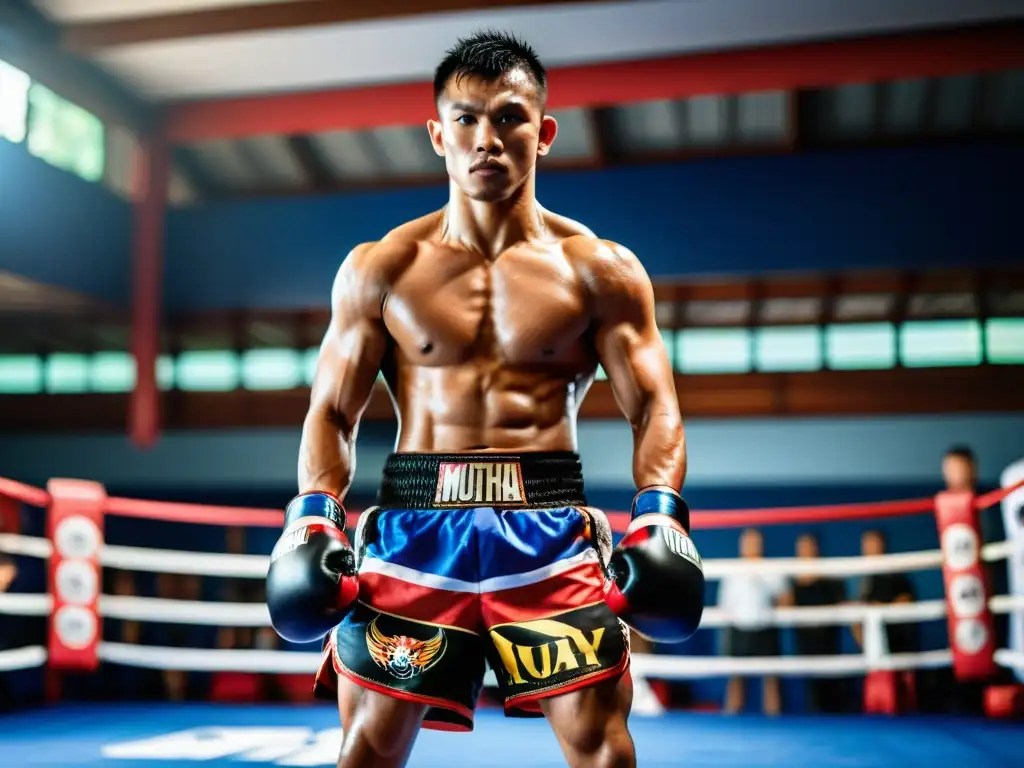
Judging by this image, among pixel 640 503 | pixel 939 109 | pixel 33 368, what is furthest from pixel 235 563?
pixel 33 368

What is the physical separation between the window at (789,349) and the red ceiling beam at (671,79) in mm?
2730

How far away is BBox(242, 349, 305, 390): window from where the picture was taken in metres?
9.16

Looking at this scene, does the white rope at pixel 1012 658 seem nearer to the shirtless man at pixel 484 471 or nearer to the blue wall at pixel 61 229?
Result: the shirtless man at pixel 484 471

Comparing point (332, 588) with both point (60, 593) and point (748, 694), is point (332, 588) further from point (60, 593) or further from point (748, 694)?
point (748, 694)

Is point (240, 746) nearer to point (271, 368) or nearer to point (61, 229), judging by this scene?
point (61, 229)

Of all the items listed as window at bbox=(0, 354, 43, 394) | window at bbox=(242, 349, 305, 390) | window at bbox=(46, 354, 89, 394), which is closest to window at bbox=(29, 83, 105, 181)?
window at bbox=(242, 349, 305, 390)

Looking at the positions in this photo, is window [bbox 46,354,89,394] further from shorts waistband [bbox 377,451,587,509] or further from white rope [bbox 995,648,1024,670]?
shorts waistband [bbox 377,451,587,509]

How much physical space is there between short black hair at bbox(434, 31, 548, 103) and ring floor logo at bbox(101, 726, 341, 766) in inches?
64.2

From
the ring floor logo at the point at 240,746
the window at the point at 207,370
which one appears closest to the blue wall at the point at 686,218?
the window at the point at 207,370

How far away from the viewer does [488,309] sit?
1.37 meters

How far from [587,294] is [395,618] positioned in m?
0.51

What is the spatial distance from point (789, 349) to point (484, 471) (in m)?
7.57

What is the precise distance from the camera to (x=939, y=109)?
7.10 meters

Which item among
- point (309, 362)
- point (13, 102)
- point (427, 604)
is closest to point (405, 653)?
point (427, 604)
